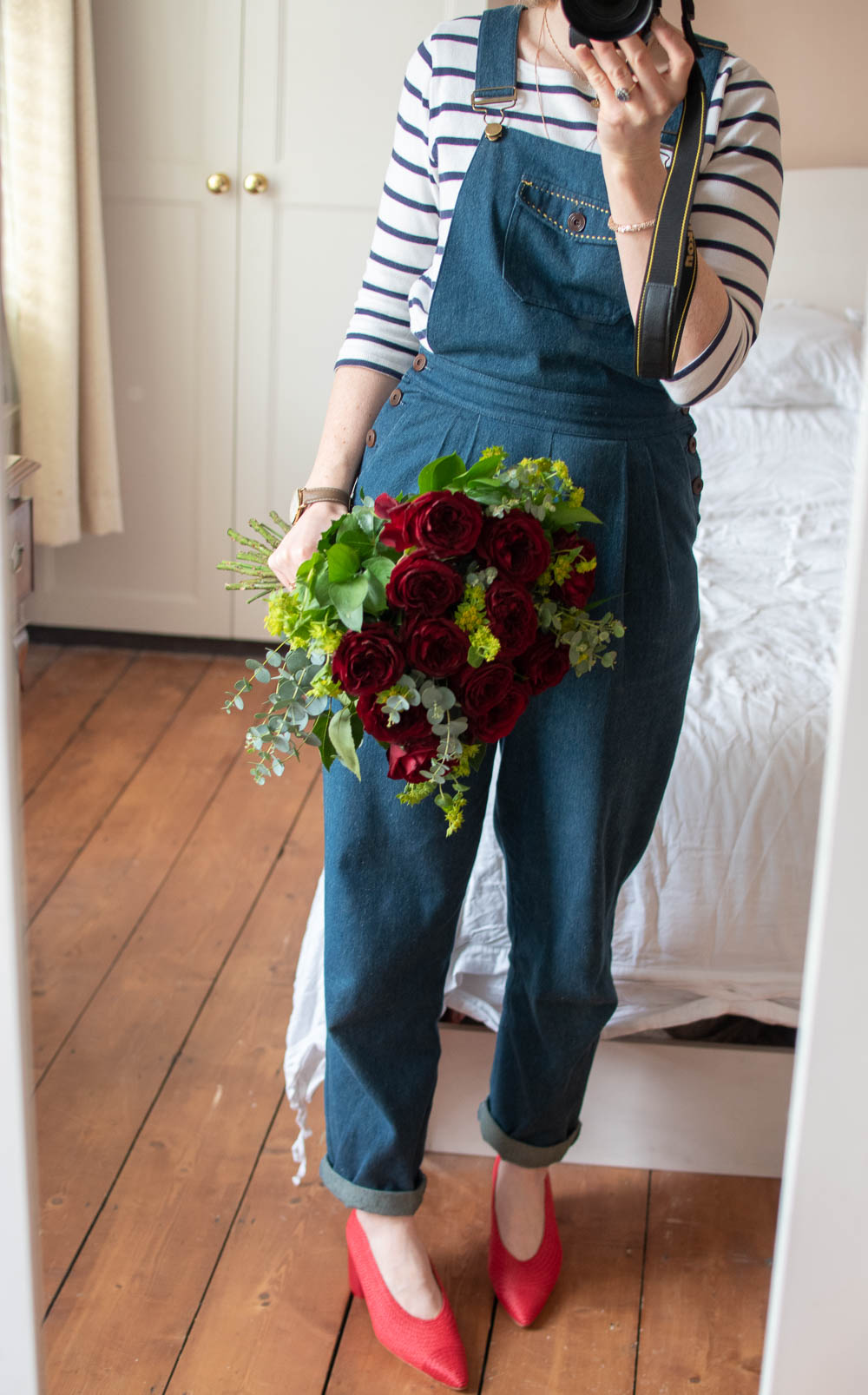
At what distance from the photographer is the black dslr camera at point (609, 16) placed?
764mm

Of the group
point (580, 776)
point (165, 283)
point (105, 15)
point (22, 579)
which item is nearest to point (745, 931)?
point (580, 776)

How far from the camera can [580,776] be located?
3.18ft

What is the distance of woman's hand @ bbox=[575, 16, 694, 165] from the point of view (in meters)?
0.78

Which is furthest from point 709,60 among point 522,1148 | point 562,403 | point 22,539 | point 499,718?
point 22,539

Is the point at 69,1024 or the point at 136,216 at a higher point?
the point at 136,216

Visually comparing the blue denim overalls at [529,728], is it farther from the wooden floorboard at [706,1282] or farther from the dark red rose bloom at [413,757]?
the wooden floorboard at [706,1282]

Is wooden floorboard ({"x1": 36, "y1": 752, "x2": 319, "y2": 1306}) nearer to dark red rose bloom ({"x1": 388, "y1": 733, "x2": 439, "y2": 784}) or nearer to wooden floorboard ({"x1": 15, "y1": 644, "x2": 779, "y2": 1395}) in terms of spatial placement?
wooden floorboard ({"x1": 15, "y1": 644, "x2": 779, "y2": 1395})

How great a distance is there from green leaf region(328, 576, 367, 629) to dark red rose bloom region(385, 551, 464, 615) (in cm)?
2

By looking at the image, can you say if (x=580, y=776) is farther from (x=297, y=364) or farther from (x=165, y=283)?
(x=165, y=283)

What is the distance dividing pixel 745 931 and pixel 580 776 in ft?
1.27

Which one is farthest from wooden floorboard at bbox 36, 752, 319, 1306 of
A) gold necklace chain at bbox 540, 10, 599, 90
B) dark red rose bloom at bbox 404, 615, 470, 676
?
gold necklace chain at bbox 540, 10, 599, 90

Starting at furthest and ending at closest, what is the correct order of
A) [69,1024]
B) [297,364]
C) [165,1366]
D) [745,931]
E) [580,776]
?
1. [297,364]
2. [69,1024]
3. [745,931]
4. [165,1366]
5. [580,776]

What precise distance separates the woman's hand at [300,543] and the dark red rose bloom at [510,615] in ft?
0.62

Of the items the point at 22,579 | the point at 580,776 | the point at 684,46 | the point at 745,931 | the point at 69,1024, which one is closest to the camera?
the point at 684,46
